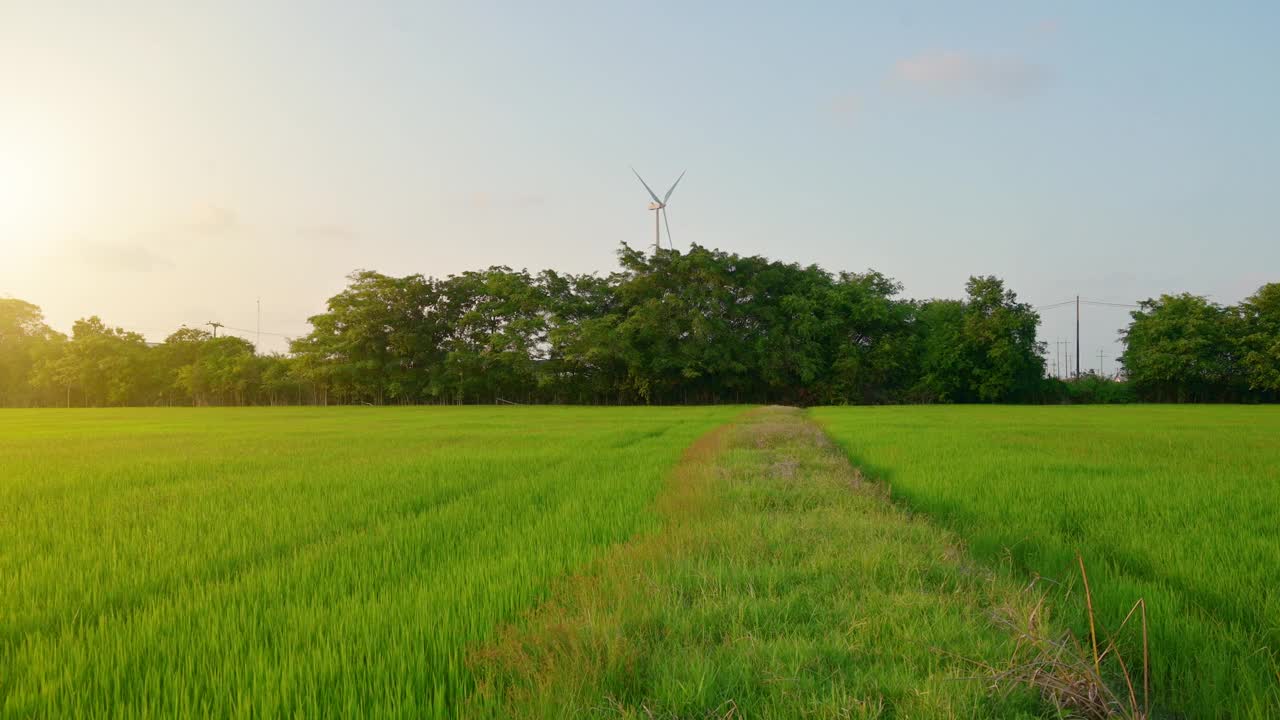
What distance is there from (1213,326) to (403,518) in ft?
175

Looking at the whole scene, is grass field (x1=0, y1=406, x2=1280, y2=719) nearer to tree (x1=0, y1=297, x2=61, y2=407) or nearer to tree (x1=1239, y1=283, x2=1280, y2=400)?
tree (x1=1239, y1=283, x2=1280, y2=400)

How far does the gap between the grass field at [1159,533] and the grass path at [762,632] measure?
0.53 m

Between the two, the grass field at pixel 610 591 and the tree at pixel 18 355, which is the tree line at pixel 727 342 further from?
the grass field at pixel 610 591

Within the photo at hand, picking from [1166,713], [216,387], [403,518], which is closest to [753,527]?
[1166,713]

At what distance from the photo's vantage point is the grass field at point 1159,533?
1968mm

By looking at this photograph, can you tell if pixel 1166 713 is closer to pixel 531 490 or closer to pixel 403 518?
pixel 403 518

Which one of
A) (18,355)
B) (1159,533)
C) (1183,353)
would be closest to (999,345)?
(1183,353)

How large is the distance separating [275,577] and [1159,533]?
530 cm

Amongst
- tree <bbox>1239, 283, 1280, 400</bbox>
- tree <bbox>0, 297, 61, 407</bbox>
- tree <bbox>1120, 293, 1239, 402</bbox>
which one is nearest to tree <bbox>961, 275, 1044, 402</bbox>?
tree <bbox>1120, 293, 1239, 402</bbox>

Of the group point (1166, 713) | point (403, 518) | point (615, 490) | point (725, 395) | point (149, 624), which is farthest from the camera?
point (725, 395)

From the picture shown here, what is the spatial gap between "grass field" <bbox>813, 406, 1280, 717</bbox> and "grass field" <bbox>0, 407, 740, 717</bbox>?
2.38 m

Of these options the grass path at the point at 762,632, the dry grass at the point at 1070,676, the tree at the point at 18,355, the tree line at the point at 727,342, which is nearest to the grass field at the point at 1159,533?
the dry grass at the point at 1070,676

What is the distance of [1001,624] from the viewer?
2.09m

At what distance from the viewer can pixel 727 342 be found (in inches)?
1518
